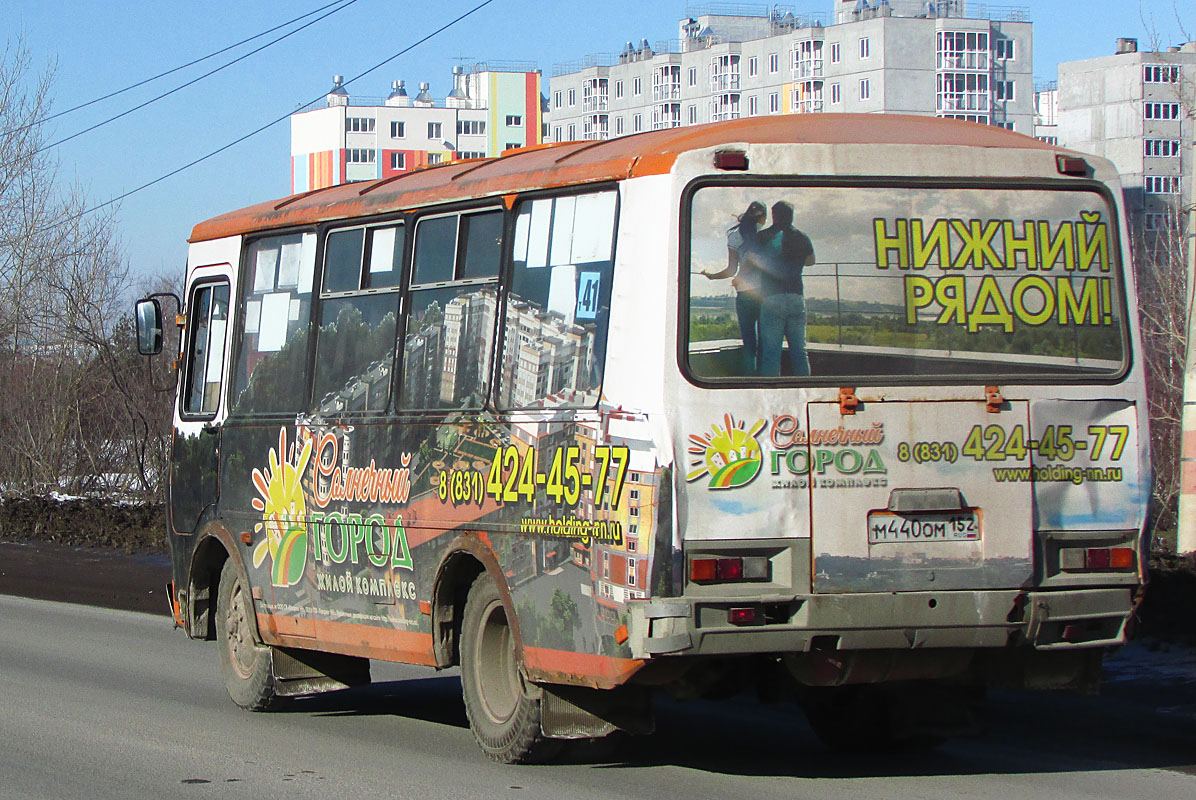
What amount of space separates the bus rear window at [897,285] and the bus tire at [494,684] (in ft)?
6.27

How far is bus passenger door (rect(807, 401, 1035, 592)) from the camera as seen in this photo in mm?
7137

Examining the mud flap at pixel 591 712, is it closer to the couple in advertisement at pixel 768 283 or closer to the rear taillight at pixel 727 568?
the rear taillight at pixel 727 568

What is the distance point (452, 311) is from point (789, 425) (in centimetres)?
224

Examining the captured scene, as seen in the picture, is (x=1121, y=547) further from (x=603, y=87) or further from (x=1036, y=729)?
(x=603, y=87)

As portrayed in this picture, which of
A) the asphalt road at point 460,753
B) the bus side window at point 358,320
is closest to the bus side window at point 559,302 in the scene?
the bus side window at point 358,320

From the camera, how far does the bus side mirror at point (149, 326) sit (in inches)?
446

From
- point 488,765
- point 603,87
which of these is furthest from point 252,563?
point 603,87

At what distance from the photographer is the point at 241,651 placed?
35.5 ft

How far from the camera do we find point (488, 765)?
27.3ft

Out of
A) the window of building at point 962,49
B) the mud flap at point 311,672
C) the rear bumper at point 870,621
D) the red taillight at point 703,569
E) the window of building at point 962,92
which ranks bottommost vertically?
the mud flap at point 311,672

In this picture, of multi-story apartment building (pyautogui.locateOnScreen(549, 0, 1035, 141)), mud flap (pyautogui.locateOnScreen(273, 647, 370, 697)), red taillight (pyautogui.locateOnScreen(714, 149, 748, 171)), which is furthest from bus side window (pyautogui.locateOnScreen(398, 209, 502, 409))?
multi-story apartment building (pyautogui.locateOnScreen(549, 0, 1035, 141))

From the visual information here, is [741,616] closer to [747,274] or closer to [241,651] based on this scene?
[747,274]

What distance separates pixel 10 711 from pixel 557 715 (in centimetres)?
410

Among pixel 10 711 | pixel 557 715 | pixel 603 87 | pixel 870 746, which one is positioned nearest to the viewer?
pixel 557 715
